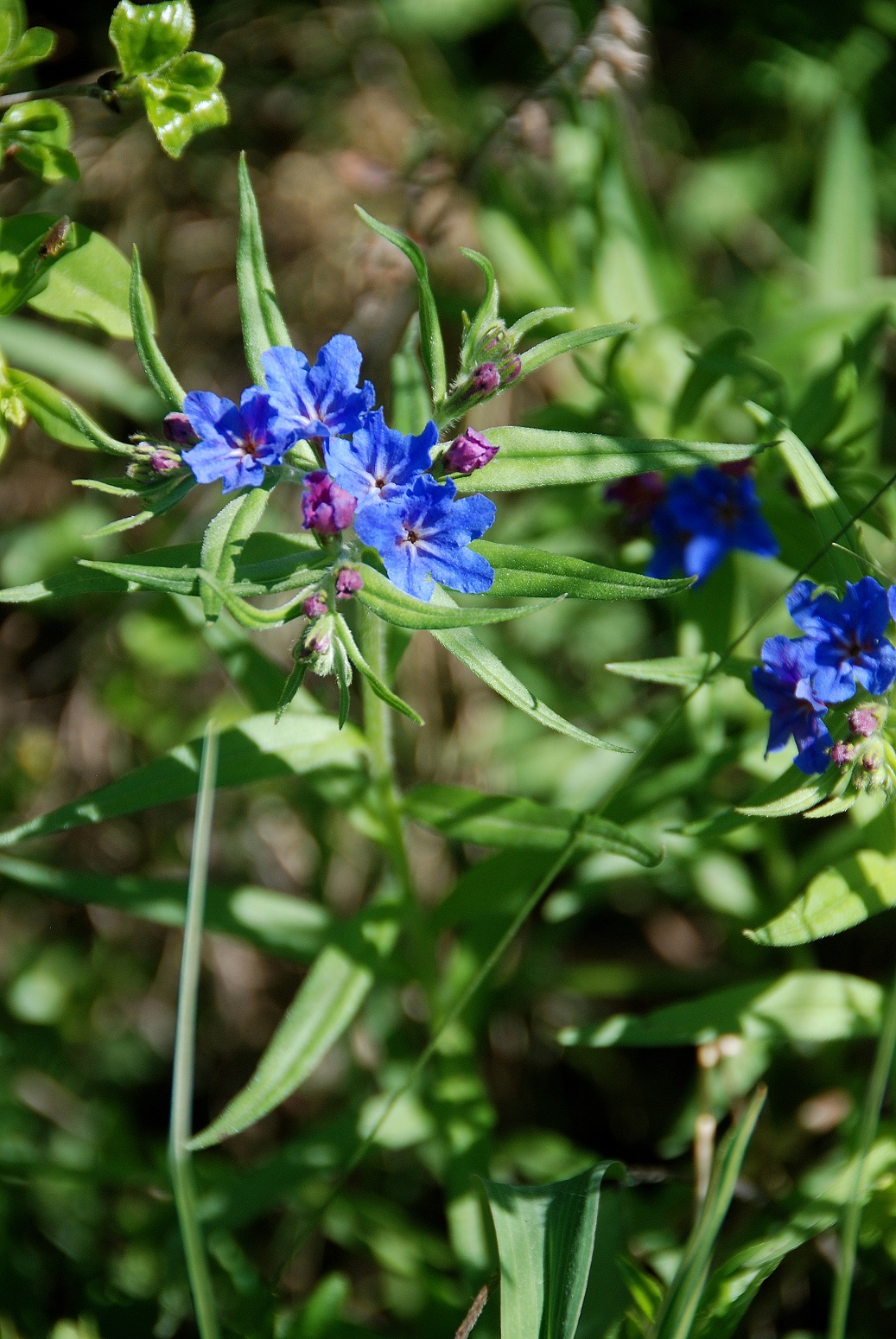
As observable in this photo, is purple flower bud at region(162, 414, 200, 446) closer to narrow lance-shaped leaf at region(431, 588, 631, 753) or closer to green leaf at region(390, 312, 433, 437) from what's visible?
green leaf at region(390, 312, 433, 437)

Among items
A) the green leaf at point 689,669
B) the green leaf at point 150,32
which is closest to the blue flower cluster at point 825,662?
the green leaf at point 689,669

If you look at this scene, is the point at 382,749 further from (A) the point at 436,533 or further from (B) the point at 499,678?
(A) the point at 436,533

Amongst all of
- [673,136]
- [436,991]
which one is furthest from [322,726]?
[673,136]

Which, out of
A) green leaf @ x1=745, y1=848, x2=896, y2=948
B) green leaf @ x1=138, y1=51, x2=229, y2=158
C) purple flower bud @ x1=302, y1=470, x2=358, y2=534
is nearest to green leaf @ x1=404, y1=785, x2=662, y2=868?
green leaf @ x1=745, y1=848, x2=896, y2=948

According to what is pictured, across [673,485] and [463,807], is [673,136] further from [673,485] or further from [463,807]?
[463,807]

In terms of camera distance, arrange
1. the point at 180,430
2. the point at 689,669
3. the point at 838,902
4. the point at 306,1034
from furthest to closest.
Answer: the point at 306,1034 → the point at 689,669 → the point at 838,902 → the point at 180,430

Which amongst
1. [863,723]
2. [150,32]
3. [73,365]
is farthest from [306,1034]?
[73,365]
